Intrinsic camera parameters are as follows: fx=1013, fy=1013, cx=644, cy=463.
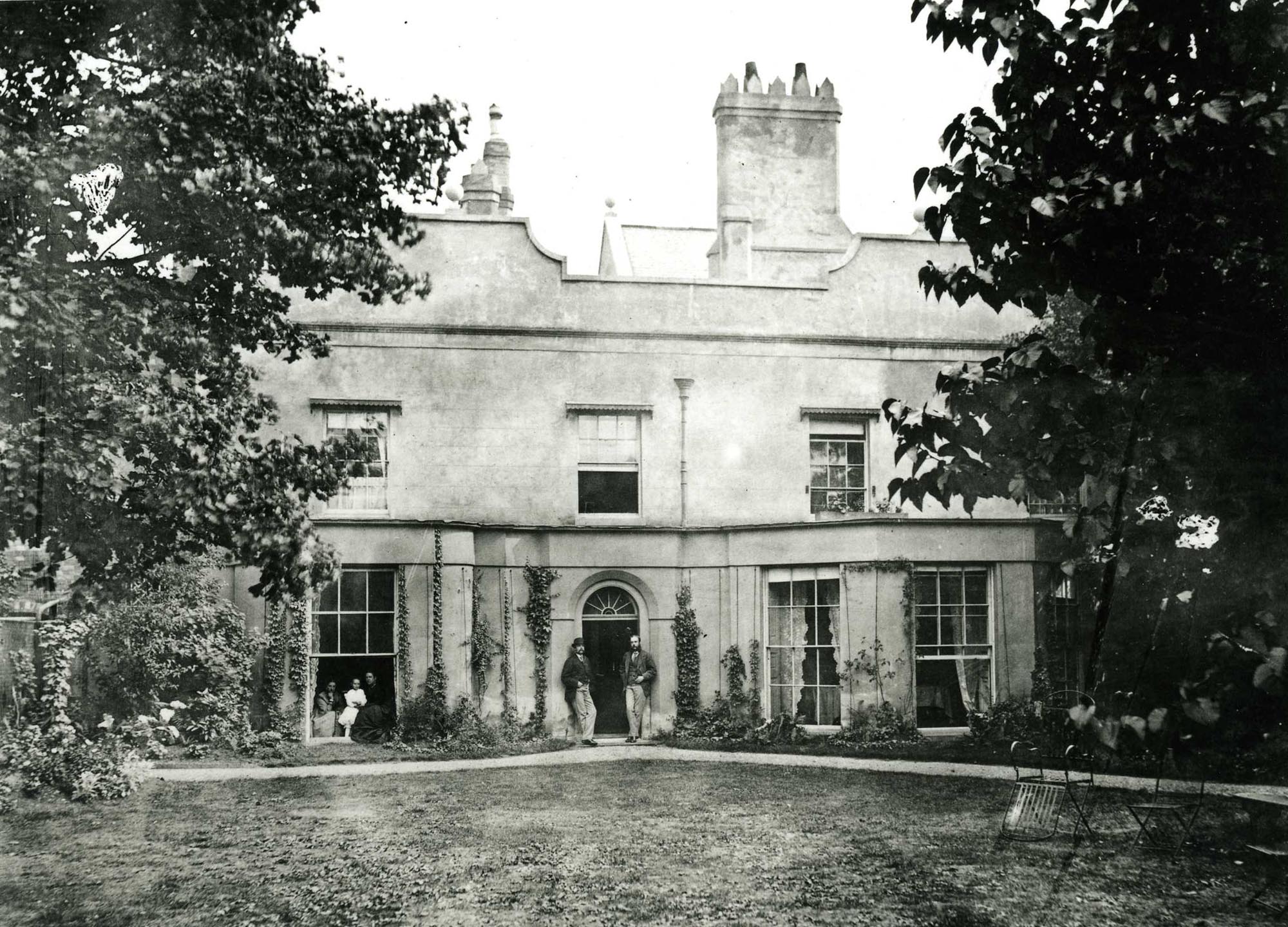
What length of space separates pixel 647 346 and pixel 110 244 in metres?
2.72

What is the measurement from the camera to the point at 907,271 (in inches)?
224

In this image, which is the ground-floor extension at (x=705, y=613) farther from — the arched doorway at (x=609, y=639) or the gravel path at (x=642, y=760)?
the gravel path at (x=642, y=760)

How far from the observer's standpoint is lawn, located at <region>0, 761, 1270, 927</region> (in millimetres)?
4199

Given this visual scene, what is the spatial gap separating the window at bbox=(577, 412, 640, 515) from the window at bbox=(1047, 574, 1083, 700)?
231cm

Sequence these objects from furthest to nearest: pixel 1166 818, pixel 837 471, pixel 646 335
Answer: pixel 837 471
pixel 646 335
pixel 1166 818

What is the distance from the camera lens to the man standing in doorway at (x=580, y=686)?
5.21 metres

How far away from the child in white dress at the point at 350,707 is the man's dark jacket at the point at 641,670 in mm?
1352

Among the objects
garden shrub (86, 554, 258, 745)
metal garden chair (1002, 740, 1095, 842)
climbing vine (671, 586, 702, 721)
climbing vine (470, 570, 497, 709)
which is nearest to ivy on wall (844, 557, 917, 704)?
metal garden chair (1002, 740, 1095, 842)

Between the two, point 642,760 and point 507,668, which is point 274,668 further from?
point 642,760

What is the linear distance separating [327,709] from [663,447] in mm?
2218

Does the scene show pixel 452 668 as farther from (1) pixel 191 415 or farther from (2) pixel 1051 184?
(2) pixel 1051 184

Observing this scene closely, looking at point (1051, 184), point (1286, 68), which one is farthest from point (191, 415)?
point (1286, 68)

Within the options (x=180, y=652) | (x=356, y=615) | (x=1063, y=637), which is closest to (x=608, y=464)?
(x=356, y=615)

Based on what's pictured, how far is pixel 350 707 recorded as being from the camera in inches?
202
